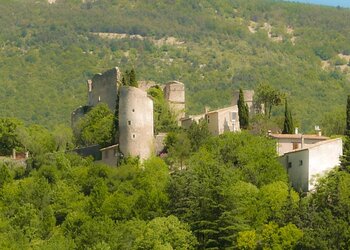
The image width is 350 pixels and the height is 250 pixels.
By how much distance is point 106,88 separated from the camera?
74875 mm

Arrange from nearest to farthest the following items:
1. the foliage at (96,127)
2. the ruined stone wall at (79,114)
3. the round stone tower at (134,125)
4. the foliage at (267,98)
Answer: the round stone tower at (134,125), the foliage at (96,127), the ruined stone wall at (79,114), the foliage at (267,98)

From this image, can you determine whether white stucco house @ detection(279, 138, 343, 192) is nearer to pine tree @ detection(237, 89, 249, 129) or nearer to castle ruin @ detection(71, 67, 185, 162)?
castle ruin @ detection(71, 67, 185, 162)

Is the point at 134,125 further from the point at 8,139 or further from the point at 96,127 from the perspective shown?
the point at 8,139

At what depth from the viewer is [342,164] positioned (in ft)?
208

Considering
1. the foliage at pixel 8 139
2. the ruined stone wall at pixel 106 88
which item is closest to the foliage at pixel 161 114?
the ruined stone wall at pixel 106 88

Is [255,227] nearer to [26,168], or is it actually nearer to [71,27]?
[26,168]

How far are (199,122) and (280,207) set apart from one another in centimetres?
1347

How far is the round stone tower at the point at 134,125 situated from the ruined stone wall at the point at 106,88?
6089mm

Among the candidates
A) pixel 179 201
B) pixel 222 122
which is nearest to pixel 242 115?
pixel 222 122

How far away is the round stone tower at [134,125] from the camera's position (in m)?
66.9

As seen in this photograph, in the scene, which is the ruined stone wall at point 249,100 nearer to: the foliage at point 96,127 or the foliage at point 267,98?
the foliage at point 267,98

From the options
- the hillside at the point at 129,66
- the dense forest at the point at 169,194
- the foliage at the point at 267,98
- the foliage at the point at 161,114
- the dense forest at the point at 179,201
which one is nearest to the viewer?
the dense forest at the point at 179,201

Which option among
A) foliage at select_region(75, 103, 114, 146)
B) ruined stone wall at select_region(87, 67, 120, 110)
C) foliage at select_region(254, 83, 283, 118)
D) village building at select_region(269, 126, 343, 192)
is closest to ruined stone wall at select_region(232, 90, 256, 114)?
foliage at select_region(254, 83, 283, 118)

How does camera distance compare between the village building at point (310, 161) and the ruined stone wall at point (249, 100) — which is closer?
the village building at point (310, 161)
